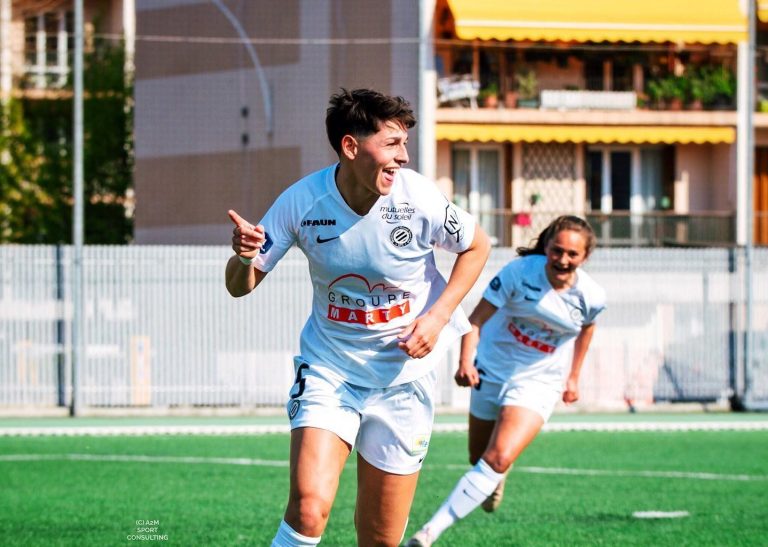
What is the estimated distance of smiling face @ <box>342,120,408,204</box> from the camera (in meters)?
5.52

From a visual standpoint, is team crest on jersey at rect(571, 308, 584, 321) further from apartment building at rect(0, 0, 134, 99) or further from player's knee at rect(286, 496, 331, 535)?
apartment building at rect(0, 0, 134, 99)

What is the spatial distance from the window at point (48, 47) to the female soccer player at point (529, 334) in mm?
24082

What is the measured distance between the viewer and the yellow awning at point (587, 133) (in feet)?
83.4

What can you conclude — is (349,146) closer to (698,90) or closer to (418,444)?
(418,444)

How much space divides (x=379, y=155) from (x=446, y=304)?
70 centimetres

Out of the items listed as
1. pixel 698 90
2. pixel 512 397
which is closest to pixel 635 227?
pixel 698 90

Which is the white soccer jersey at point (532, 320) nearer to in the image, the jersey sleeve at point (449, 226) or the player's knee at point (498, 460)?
the player's knee at point (498, 460)

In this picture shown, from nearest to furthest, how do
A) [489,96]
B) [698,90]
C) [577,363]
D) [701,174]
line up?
[577,363] → [489,96] → [698,90] → [701,174]

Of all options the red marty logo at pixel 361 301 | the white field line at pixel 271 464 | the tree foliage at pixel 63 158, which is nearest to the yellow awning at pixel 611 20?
the tree foliage at pixel 63 158

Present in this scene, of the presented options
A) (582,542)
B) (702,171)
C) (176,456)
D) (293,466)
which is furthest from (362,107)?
(702,171)

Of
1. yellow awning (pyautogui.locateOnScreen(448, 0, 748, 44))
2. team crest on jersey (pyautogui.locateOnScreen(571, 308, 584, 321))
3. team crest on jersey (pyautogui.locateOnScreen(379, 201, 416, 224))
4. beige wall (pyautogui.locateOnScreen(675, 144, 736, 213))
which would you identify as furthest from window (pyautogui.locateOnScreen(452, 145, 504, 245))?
team crest on jersey (pyautogui.locateOnScreen(379, 201, 416, 224))

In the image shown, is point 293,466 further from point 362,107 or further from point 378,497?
point 362,107

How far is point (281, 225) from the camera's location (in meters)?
5.68

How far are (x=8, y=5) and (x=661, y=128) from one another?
14148 millimetres
